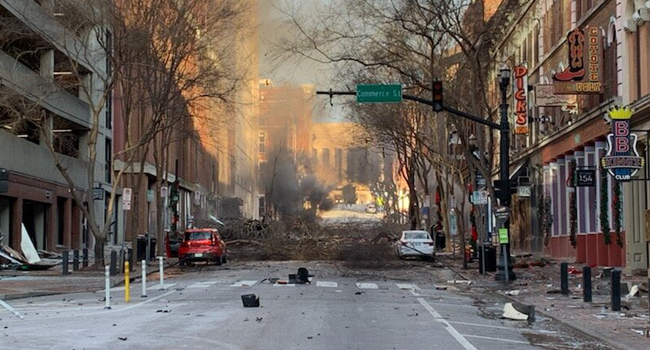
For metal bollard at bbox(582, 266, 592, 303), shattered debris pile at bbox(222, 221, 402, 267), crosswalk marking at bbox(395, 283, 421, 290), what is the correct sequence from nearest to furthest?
metal bollard at bbox(582, 266, 592, 303), crosswalk marking at bbox(395, 283, 421, 290), shattered debris pile at bbox(222, 221, 402, 267)

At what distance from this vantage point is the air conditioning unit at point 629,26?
2896 centimetres

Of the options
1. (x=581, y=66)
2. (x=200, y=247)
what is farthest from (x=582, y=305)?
(x=200, y=247)

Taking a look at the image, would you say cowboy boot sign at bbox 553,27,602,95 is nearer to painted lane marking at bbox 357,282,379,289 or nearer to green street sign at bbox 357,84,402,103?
green street sign at bbox 357,84,402,103

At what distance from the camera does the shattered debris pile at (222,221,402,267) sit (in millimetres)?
39156

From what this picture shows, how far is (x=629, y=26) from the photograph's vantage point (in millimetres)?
29125

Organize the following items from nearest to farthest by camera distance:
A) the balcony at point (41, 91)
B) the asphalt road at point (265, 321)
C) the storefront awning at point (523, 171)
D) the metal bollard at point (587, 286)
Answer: the asphalt road at point (265, 321), the metal bollard at point (587, 286), the balcony at point (41, 91), the storefront awning at point (523, 171)

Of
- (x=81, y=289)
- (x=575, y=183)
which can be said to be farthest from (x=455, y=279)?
(x=81, y=289)

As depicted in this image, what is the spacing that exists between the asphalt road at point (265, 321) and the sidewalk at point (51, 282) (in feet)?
3.82

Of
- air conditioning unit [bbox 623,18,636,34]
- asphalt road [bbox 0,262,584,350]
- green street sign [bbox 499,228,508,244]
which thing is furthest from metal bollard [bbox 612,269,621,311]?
air conditioning unit [bbox 623,18,636,34]

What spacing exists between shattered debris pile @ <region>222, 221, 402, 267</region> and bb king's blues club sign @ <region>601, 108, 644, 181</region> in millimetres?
13044

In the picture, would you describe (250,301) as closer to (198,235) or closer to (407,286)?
(407,286)

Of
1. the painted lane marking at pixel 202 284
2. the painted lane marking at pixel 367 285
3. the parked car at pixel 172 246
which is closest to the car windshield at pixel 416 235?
the parked car at pixel 172 246

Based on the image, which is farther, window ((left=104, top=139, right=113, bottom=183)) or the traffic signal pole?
window ((left=104, top=139, right=113, bottom=183))

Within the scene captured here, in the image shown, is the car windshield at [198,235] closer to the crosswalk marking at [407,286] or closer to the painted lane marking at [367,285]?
the painted lane marking at [367,285]
